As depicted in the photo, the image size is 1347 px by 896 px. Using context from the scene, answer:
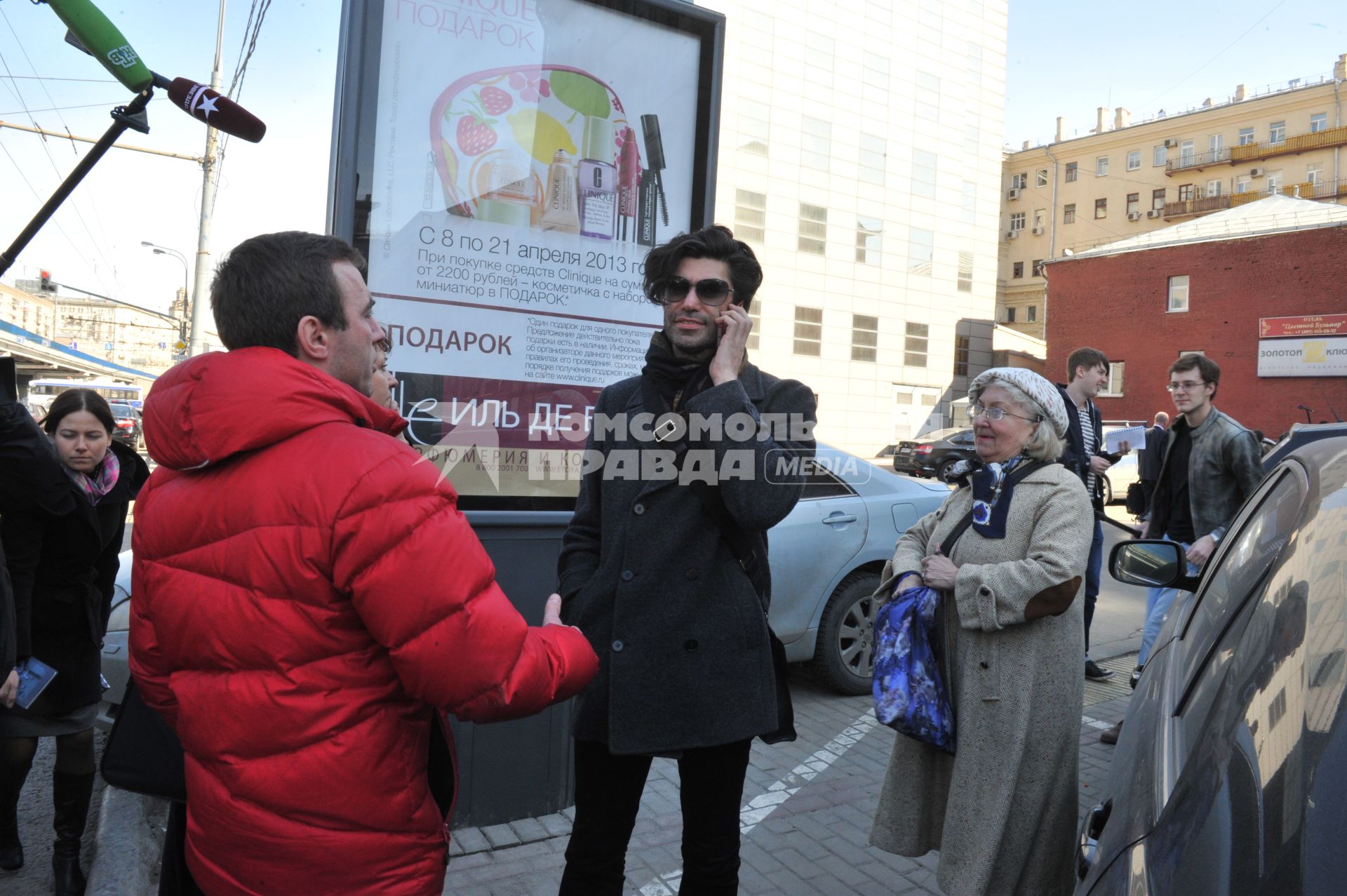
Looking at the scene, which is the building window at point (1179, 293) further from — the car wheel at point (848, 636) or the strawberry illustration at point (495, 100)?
the strawberry illustration at point (495, 100)

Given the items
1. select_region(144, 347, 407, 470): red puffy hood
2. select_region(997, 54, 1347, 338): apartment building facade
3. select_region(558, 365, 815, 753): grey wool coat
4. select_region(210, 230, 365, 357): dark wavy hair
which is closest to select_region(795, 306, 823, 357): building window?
select_region(997, 54, 1347, 338): apartment building facade

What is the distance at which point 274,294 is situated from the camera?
5.15ft

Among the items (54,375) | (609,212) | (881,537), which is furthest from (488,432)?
(54,375)

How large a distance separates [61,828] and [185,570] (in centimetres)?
246

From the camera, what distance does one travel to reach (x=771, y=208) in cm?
3534

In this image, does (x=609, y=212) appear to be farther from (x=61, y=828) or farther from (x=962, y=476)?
(x=61, y=828)

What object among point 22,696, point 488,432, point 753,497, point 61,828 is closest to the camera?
point 753,497

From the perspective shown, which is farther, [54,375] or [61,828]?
[54,375]

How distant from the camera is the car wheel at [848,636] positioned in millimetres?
5465

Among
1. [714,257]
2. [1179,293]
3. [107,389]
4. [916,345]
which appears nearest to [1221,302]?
[1179,293]

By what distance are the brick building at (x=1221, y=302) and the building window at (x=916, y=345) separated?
5481 mm

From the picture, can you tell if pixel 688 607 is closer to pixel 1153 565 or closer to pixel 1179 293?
pixel 1153 565

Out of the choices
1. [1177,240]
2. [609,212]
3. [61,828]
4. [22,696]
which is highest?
[1177,240]

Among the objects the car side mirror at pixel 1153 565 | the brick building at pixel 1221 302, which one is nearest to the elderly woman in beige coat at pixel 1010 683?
the car side mirror at pixel 1153 565
